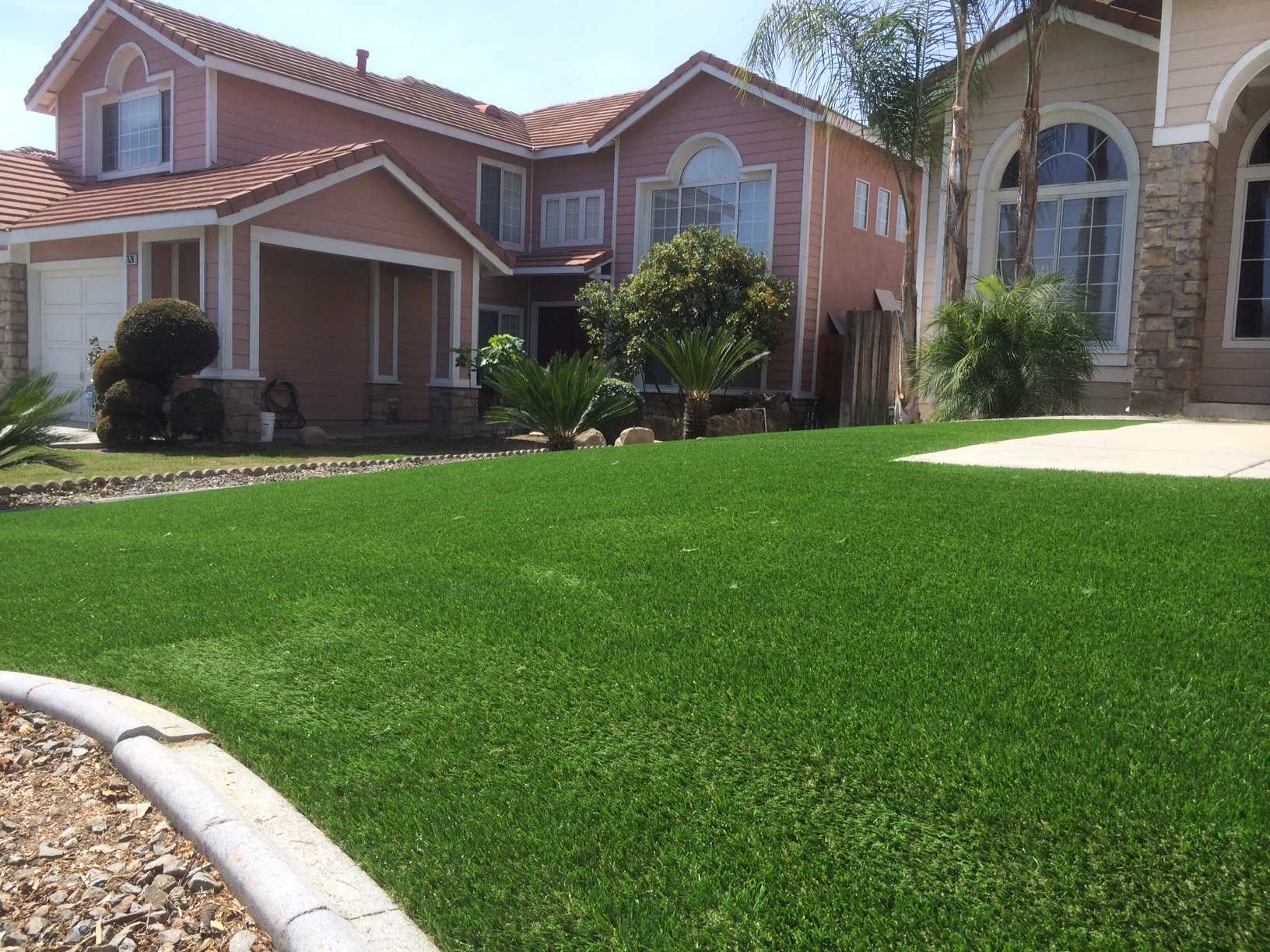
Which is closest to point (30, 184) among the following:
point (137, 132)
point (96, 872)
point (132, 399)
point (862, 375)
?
point (137, 132)

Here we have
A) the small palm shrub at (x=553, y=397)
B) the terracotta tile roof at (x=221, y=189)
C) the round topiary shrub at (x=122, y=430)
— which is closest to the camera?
A: the small palm shrub at (x=553, y=397)

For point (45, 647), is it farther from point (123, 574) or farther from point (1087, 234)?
point (1087, 234)

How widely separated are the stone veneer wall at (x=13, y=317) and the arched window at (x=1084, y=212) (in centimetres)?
1552

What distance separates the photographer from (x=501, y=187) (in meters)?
21.8

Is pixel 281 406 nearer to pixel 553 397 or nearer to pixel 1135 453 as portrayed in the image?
pixel 553 397

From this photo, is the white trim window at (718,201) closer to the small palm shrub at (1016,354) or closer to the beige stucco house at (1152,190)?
the beige stucco house at (1152,190)

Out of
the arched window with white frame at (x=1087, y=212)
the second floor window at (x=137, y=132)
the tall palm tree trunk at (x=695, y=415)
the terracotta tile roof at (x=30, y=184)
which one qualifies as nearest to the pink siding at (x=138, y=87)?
the second floor window at (x=137, y=132)

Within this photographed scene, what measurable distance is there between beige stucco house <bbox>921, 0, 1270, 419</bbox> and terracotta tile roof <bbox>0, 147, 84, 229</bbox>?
1456 cm

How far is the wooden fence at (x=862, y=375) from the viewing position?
18.1 m

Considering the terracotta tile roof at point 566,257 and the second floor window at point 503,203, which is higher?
the second floor window at point 503,203

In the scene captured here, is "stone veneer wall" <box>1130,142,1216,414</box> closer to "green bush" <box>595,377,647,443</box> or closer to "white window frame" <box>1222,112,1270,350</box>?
"white window frame" <box>1222,112,1270,350</box>

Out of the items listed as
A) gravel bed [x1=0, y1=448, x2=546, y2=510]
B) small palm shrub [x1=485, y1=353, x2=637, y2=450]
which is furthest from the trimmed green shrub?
gravel bed [x1=0, y1=448, x2=546, y2=510]

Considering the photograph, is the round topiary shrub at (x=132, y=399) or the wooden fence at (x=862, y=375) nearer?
the round topiary shrub at (x=132, y=399)

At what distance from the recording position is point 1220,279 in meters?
13.0
